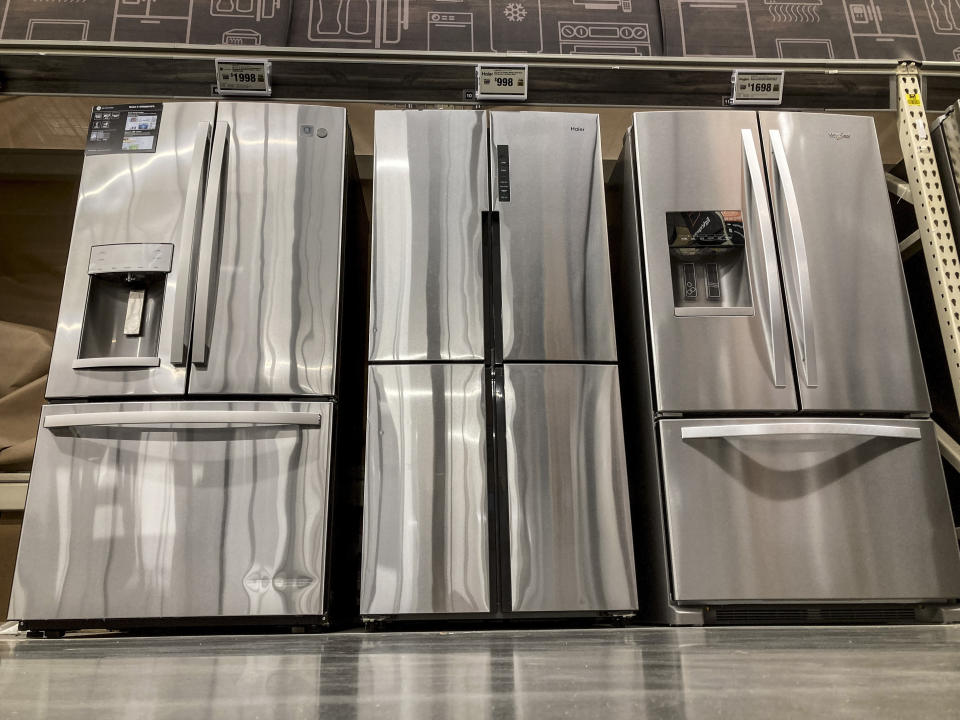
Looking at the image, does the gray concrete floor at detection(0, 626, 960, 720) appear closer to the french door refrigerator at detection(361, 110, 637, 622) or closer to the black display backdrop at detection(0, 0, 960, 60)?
the french door refrigerator at detection(361, 110, 637, 622)

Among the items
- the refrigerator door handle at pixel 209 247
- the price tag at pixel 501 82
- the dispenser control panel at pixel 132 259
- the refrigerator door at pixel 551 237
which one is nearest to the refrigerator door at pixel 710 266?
the refrigerator door at pixel 551 237

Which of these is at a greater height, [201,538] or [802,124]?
[802,124]

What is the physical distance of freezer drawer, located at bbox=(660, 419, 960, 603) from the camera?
4.94 ft

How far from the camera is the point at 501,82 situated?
2027 millimetres

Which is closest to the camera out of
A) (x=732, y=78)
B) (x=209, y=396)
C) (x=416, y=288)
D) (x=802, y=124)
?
(x=209, y=396)

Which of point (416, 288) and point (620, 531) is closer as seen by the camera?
point (620, 531)

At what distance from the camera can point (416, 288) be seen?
5.62 ft

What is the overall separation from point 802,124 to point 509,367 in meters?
1.11

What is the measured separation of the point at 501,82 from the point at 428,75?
0.76ft

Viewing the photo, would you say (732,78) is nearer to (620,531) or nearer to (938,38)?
(938,38)

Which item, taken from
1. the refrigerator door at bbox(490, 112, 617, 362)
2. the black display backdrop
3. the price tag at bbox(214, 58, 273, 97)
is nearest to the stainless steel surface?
the refrigerator door at bbox(490, 112, 617, 362)

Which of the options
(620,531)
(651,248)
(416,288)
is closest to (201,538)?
(416,288)

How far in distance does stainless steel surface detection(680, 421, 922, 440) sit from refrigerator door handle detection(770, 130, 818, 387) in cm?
11

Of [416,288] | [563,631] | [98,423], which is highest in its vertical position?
[416,288]
